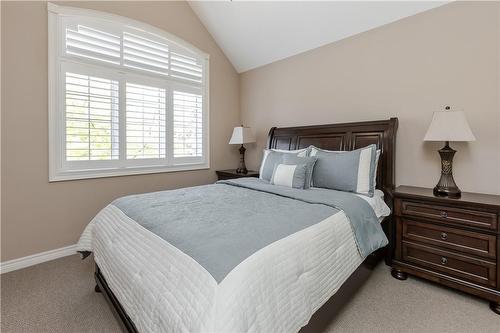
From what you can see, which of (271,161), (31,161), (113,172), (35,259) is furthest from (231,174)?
(35,259)

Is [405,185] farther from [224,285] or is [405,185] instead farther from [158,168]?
[158,168]

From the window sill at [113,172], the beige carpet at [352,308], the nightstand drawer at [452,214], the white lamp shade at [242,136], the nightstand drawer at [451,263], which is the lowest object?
the beige carpet at [352,308]

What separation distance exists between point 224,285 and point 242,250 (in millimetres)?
192

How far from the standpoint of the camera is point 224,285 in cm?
92

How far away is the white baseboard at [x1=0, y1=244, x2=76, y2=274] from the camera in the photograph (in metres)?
2.33

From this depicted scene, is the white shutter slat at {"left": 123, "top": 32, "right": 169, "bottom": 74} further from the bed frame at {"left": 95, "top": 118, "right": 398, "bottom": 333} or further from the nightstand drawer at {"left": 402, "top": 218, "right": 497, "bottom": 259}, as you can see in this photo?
the nightstand drawer at {"left": 402, "top": 218, "right": 497, "bottom": 259}

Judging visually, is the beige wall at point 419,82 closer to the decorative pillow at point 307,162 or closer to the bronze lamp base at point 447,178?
the bronze lamp base at point 447,178

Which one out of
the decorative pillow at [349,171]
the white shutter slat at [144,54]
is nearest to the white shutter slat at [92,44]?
the white shutter slat at [144,54]

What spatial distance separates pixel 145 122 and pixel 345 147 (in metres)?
2.55

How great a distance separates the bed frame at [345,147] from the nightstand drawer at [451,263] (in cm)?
18

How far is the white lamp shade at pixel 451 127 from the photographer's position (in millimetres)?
1974

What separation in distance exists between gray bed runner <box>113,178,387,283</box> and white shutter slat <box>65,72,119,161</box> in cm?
120

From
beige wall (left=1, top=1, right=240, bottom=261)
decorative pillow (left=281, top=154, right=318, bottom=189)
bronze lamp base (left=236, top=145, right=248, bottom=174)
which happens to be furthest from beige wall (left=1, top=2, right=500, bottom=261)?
bronze lamp base (left=236, top=145, right=248, bottom=174)

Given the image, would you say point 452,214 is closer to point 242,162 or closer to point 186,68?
point 242,162
